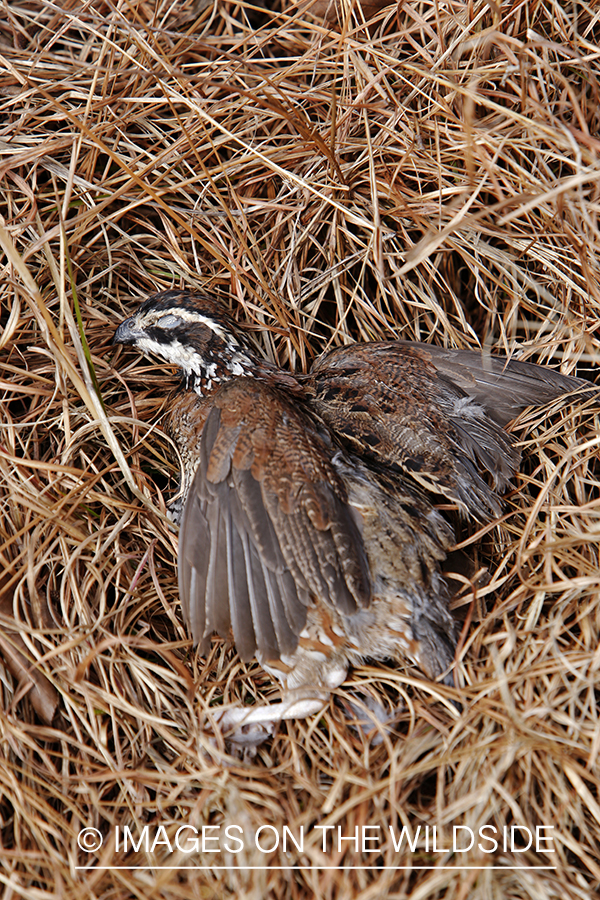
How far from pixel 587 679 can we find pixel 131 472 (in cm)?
242

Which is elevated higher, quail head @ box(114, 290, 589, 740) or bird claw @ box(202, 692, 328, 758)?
quail head @ box(114, 290, 589, 740)

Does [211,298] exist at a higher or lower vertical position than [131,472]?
higher

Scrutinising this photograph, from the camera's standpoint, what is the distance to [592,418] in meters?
3.56

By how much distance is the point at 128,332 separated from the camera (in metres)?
3.67

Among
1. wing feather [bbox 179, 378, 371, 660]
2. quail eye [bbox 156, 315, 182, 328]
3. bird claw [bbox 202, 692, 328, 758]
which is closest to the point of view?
wing feather [bbox 179, 378, 371, 660]

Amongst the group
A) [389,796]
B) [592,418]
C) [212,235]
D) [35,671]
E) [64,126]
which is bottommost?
[35,671]

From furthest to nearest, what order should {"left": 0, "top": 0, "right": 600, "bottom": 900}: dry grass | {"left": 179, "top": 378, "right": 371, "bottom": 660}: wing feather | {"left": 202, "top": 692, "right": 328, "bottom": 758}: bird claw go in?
{"left": 202, "top": 692, "right": 328, "bottom": 758}: bird claw → {"left": 179, "top": 378, "right": 371, "bottom": 660}: wing feather → {"left": 0, "top": 0, "right": 600, "bottom": 900}: dry grass

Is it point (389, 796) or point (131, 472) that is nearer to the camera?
point (389, 796)

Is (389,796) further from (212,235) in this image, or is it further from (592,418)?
(212,235)

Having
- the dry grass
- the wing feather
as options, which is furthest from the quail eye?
the wing feather

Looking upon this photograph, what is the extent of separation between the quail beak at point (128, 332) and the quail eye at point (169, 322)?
0.44ft

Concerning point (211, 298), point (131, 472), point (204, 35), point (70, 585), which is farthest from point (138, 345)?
point (204, 35)

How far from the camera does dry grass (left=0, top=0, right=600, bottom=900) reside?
2.67 m

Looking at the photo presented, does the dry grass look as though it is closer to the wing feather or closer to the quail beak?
the quail beak
